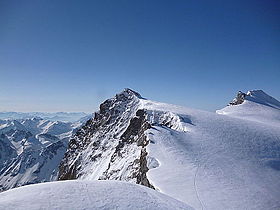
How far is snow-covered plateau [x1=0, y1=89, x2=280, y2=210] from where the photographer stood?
18.0 meters

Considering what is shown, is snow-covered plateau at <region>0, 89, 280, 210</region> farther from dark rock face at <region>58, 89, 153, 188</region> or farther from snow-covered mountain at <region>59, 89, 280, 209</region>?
dark rock face at <region>58, 89, 153, 188</region>

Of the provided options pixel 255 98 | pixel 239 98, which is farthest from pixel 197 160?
pixel 239 98

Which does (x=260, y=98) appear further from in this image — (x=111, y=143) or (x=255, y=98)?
(x=111, y=143)

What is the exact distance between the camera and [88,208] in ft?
33.0

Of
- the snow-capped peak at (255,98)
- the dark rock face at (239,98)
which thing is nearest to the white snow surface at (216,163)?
the snow-capped peak at (255,98)

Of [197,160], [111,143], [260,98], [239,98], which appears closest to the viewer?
[197,160]

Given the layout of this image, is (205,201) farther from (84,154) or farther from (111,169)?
(84,154)

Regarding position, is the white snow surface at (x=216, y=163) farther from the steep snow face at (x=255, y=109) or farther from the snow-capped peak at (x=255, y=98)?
the snow-capped peak at (x=255, y=98)

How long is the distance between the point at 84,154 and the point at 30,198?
4801cm

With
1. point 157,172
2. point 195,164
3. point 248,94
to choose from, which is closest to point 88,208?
point 157,172

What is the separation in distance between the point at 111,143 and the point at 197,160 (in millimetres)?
30026

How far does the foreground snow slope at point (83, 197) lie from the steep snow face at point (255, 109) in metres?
40.6

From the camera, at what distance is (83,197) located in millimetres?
11055

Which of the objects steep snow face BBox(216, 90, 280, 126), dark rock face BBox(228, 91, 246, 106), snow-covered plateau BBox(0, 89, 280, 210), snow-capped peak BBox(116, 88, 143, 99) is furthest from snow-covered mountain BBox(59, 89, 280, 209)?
dark rock face BBox(228, 91, 246, 106)
